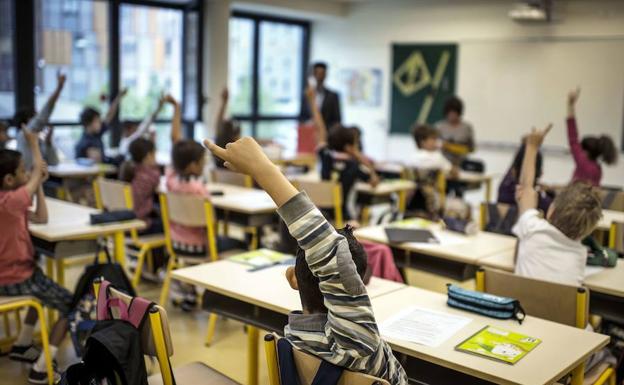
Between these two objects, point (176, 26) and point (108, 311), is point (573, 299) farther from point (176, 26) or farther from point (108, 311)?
point (176, 26)

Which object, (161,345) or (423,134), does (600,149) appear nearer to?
(423,134)

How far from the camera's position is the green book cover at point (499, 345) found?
2.06 metres

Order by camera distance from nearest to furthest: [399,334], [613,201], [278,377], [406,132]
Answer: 1. [278,377]
2. [399,334]
3. [613,201]
4. [406,132]

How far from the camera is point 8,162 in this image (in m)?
3.24

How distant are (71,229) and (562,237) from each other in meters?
2.33

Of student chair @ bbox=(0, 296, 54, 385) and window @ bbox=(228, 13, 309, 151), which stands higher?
window @ bbox=(228, 13, 309, 151)

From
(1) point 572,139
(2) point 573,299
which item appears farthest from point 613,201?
(2) point 573,299

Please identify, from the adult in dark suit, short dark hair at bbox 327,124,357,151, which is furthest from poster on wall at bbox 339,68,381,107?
short dark hair at bbox 327,124,357,151

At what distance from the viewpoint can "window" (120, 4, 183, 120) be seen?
8.33 meters

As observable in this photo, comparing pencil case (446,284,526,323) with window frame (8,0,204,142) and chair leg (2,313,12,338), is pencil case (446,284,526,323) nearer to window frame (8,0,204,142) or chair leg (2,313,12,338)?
chair leg (2,313,12,338)

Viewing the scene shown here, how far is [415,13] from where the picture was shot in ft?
31.4

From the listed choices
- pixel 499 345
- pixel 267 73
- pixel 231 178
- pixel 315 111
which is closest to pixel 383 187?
pixel 315 111

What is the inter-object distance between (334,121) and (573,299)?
5.52m

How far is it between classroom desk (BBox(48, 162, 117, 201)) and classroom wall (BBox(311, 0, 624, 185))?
490cm
